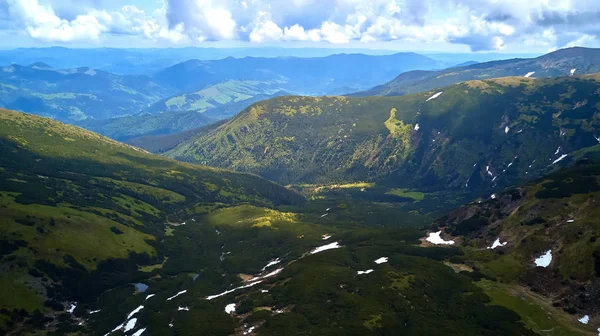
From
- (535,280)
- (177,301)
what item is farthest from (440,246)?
(177,301)

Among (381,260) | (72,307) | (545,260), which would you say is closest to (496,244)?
(545,260)

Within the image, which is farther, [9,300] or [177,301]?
[177,301]

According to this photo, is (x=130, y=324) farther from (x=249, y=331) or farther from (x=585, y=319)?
(x=585, y=319)

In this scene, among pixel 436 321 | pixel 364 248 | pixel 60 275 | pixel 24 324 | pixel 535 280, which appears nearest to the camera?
pixel 436 321

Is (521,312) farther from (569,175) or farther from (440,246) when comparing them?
(569,175)

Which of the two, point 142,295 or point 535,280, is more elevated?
point 535,280

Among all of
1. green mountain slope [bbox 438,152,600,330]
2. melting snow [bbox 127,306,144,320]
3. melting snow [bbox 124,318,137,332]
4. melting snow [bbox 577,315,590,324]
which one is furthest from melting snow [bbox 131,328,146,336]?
melting snow [bbox 577,315,590,324]
